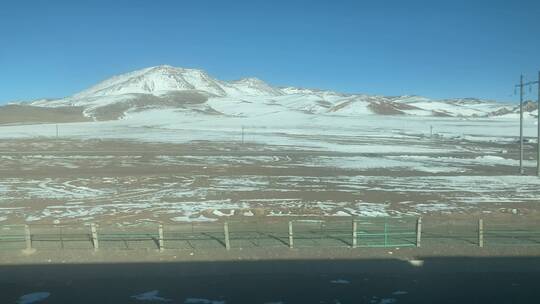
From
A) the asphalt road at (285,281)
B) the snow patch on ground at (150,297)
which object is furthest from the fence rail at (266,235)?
the snow patch on ground at (150,297)

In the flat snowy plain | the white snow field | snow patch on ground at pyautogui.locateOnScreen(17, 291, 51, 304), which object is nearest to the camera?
snow patch on ground at pyautogui.locateOnScreen(17, 291, 51, 304)

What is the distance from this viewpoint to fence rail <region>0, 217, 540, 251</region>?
14.8 meters

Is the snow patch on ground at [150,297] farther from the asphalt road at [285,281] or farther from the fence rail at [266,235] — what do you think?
the fence rail at [266,235]

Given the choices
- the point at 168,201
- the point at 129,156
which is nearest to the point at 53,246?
the point at 168,201

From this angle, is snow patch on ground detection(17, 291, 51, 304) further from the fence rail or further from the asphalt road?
the fence rail

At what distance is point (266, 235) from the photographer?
16.3 meters

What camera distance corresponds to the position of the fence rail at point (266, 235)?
48.7ft

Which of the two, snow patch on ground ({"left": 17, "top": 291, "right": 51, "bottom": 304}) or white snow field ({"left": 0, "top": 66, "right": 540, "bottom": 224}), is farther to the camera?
white snow field ({"left": 0, "top": 66, "right": 540, "bottom": 224})

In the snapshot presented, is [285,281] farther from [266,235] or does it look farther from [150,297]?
[266,235]

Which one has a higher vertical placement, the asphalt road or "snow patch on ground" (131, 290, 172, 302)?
"snow patch on ground" (131, 290, 172, 302)

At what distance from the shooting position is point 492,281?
11.6 m

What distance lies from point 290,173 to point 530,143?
159 feet

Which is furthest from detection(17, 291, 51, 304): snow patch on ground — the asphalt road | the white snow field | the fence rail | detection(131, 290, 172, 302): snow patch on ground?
the white snow field

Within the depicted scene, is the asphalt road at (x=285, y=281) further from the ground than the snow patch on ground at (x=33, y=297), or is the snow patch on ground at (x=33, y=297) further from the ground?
the snow patch on ground at (x=33, y=297)
